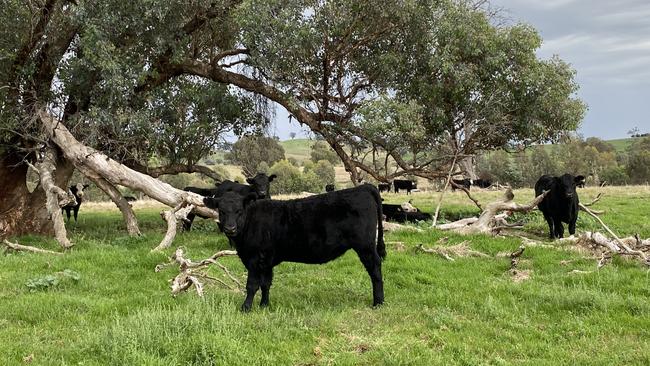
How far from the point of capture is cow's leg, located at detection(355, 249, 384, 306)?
7742 millimetres

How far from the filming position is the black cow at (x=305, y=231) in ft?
25.6

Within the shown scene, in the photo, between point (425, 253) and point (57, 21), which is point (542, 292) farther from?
point (57, 21)

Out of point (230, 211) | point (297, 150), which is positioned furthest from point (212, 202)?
point (297, 150)

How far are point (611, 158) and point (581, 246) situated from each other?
8165 cm

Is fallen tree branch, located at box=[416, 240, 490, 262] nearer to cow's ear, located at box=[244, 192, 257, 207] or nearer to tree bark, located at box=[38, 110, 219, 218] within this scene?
cow's ear, located at box=[244, 192, 257, 207]

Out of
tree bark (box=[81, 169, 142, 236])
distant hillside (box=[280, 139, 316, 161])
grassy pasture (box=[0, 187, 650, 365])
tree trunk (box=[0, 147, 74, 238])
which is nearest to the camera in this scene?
grassy pasture (box=[0, 187, 650, 365])

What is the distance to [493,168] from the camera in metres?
76.7

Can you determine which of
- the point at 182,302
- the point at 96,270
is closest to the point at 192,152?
the point at 96,270

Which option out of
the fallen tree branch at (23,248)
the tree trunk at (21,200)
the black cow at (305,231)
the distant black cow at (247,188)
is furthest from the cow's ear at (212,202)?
the tree trunk at (21,200)

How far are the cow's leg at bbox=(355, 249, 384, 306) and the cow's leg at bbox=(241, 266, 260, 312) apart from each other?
5.13 feet

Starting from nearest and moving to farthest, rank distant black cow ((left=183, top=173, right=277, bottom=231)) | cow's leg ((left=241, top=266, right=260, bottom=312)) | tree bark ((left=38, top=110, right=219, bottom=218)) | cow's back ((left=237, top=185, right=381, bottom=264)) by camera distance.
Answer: cow's leg ((left=241, top=266, right=260, bottom=312))
cow's back ((left=237, top=185, right=381, bottom=264))
tree bark ((left=38, top=110, right=219, bottom=218))
distant black cow ((left=183, top=173, right=277, bottom=231))

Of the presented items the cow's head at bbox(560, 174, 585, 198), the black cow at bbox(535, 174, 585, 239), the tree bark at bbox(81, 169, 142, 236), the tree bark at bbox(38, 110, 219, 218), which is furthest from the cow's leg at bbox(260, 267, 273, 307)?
the cow's head at bbox(560, 174, 585, 198)

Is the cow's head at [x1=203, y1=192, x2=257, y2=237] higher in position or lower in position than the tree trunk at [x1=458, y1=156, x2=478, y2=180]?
lower

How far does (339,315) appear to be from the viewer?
22.5 ft
